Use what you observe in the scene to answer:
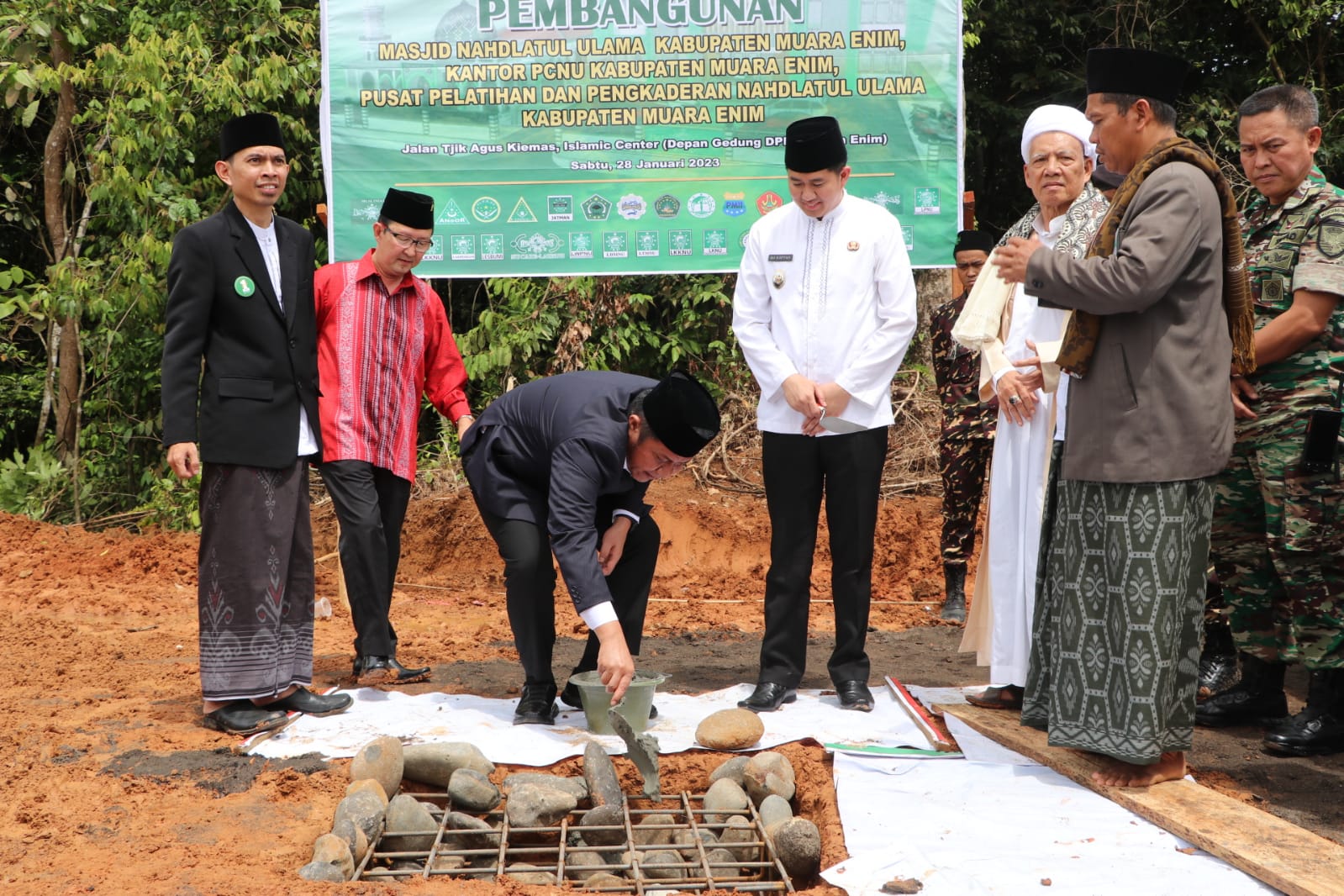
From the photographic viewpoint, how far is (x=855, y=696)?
4.52 m

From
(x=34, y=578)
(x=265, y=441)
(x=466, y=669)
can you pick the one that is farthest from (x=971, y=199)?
(x=34, y=578)

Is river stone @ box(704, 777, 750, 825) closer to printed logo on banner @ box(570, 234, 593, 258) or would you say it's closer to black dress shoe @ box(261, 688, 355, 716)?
black dress shoe @ box(261, 688, 355, 716)

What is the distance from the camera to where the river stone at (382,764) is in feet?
12.1

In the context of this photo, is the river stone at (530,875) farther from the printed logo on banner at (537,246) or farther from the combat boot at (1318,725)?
the printed logo on banner at (537,246)

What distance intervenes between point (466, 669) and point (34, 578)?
11.8 feet

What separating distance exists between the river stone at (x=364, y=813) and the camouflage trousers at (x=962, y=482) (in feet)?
12.6

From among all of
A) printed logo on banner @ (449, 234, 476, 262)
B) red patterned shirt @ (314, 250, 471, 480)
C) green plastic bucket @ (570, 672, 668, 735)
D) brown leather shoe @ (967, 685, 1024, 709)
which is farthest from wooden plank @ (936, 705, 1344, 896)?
printed logo on banner @ (449, 234, 476, 262)

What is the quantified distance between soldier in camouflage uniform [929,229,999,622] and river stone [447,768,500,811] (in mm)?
3469

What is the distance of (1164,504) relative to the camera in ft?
11.0

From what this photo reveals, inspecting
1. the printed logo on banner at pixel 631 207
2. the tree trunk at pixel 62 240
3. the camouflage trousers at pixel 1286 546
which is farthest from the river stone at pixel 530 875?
the tree trunk at pixel 62 240

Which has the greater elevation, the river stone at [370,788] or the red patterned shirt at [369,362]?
the red patterned shirt at [369,362]

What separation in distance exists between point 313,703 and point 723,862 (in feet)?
5.89

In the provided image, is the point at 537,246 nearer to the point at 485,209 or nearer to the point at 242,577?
the point at 485,209

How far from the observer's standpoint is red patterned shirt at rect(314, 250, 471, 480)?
16.5ft
